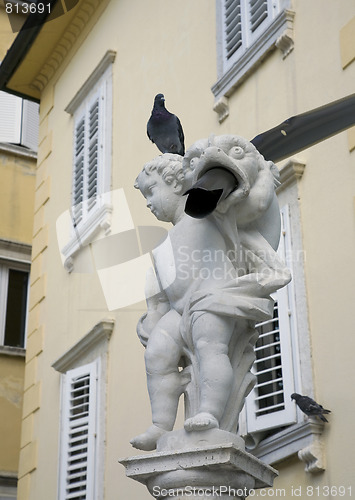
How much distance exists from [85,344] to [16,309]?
4.80 meters

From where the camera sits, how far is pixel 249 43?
7.77 meters

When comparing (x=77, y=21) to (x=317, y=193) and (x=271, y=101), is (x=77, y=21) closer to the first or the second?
(x=271, y=101)

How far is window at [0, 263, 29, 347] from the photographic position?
44.6ft

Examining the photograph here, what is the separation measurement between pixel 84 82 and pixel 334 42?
5019 millimetres

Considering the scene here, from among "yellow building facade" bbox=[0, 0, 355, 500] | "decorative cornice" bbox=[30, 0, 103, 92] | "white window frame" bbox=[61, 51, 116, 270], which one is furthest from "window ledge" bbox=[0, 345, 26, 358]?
"decorative cornice" bbox=[30, 0, 103, 92]

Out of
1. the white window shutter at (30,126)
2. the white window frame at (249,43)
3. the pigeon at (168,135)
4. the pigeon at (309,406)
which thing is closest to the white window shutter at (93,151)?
the white window frame at (249,43)

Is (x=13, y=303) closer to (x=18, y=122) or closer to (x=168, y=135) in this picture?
(x=18, y=122)

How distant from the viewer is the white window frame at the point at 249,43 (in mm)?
7138

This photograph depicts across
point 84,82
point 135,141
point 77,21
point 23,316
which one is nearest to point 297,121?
point 135,141

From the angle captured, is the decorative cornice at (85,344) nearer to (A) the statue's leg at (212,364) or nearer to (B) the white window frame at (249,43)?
(B) the white window frame at (249,43)

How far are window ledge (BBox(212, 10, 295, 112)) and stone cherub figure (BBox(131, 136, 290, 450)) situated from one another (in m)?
3.62

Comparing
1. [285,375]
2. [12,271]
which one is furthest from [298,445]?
[12,271]

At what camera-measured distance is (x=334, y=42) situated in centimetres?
657

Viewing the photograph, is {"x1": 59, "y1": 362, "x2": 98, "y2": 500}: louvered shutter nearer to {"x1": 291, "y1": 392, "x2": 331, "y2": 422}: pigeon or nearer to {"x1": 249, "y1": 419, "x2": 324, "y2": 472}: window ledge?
{"x1": 249, "y1": 419, "x2": 324, "y2": 472}: window ledge
